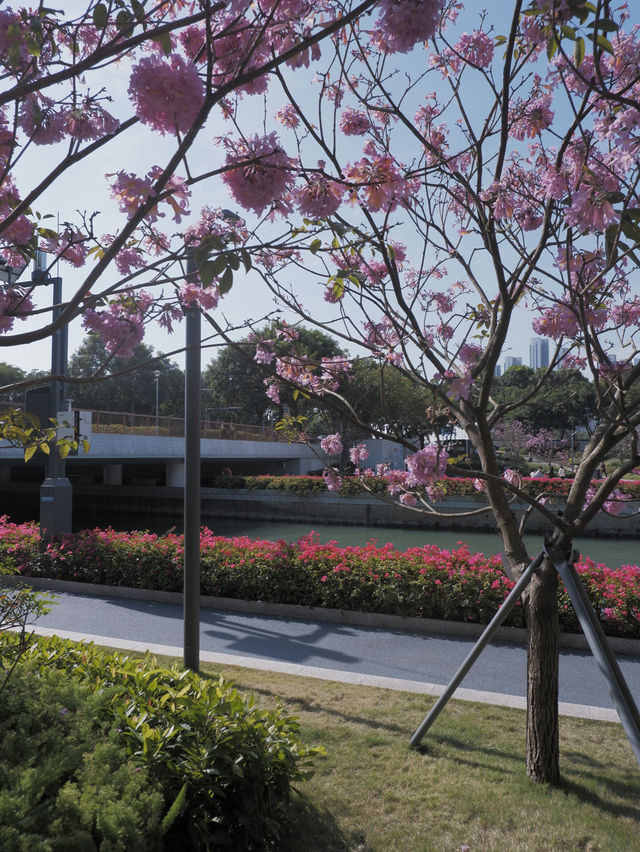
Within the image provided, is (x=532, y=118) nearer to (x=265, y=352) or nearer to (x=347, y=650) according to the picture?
(x=265, y=352)

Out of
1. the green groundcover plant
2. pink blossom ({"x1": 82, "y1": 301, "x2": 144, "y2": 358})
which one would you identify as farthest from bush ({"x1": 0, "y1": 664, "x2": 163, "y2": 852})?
pink blossom ({"x1": 82, "y1": 301, "x2": 144, "y2": 358})

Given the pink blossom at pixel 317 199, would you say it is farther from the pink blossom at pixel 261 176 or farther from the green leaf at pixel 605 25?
the green leaf at pixel 605 25

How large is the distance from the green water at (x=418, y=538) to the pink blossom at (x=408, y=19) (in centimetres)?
1683

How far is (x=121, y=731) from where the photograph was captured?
3062mm

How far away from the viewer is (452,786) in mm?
3842

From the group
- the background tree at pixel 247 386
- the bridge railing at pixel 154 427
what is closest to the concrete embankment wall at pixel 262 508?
the bridge railing at pixel 154 427

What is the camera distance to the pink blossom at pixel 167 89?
7.13 feet

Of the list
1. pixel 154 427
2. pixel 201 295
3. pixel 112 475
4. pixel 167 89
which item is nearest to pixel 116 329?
pixel 201 295

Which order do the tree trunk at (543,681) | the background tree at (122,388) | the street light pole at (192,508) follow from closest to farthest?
the tree trunk at (543,681)
the street light pole at (192,508)
the background tree at (122,388)

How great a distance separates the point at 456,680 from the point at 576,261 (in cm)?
277

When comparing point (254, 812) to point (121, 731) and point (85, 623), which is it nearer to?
point (121, 731)

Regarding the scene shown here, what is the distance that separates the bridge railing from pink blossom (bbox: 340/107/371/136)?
1690cm

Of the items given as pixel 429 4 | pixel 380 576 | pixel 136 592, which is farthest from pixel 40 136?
pixel 136 592

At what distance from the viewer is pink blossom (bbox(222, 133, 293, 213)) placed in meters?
2.52
